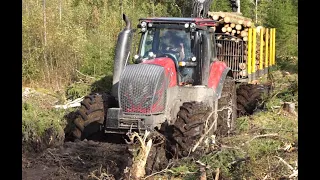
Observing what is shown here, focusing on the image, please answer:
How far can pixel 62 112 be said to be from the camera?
11070 mm

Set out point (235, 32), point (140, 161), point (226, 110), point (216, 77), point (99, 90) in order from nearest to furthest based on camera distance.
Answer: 1. point (140, 161)
2. point (216, 77)
3. point (226, 110)
4. point (99, 90)
5. point (235, 32)

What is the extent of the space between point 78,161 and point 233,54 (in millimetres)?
6563

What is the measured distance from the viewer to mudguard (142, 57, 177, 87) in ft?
27.7

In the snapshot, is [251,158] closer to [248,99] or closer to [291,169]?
[291,169]

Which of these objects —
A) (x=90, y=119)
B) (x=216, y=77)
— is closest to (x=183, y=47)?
(x=216, y=77)

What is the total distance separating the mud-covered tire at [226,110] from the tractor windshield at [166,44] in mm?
1167

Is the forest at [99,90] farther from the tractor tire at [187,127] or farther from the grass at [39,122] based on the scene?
the tractor tire at [187,127]

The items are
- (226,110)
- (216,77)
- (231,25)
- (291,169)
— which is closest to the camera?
(291,169)

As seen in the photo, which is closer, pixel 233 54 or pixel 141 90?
pixel 141 90

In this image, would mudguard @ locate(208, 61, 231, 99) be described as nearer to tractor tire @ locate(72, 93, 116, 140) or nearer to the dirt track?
tractor tire @ locate(72, 93, 116, 140)

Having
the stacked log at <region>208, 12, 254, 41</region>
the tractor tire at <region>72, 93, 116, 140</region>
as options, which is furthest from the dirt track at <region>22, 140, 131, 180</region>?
the stacked log at <region>208, 12, 254, 41</region>

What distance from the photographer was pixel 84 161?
7.45 metres

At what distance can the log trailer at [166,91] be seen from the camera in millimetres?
7980

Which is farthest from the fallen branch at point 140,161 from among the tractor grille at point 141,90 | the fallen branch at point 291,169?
the fallen branch at point 291,169
